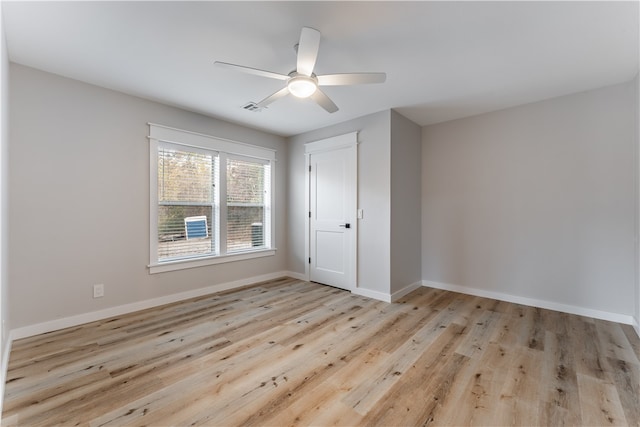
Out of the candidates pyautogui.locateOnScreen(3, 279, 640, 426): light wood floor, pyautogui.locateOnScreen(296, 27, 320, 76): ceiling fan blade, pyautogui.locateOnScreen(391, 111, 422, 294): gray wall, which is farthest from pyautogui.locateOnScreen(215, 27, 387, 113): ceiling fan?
pyautogui.locateOnScreen(3, 279, 640, 426): light wood floor

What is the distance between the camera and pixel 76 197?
2.83 metres

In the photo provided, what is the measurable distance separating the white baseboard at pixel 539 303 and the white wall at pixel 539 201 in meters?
0.04

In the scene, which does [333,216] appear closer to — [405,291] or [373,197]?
[373,197]

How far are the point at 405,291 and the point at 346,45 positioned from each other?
313 cm

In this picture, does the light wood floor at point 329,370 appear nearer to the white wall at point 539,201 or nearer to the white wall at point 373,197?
the white wall at point 539,201

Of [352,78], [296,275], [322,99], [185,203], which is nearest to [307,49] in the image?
[352,78]

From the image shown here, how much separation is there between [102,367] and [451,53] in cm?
374

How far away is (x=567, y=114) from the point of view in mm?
3195

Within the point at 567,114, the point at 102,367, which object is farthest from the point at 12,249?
the point at 567,114

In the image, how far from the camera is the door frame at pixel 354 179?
13.0 feet

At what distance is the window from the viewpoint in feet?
11.4

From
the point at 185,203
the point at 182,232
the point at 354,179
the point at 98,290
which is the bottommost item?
the point at 98,290

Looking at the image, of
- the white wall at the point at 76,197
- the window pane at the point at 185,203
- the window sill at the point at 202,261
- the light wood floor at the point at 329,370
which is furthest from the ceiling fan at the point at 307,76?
the window sill at the point at 202,261

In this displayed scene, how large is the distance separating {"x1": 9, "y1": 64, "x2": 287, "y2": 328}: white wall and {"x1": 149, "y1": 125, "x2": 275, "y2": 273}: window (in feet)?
0.56
